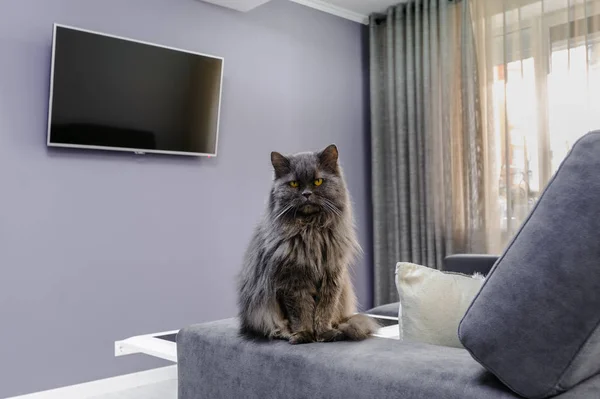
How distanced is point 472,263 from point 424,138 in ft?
5.05

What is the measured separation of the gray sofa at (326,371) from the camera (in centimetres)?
87

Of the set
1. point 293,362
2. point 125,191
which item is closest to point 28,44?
point 125,191

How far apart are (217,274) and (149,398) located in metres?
0.92

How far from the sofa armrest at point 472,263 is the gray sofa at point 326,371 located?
5.98ft

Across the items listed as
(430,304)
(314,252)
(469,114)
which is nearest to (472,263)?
(469,114)

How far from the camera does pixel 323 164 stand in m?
1.33

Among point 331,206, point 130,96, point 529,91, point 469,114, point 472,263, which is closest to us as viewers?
point 331,206

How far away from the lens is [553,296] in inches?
30.1

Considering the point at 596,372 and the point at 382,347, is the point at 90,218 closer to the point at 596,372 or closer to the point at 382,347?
the point at 382,347

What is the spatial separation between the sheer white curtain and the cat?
2.69 meters

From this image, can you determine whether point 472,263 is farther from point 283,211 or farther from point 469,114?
point 283,211

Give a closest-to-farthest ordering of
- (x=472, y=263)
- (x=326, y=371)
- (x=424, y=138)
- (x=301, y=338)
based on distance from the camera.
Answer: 1. (x=326, y=371)
2. (x=301, y=338)
3. (x=472, y=263)
4. (x=424, y=138)

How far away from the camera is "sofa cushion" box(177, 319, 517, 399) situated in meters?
0.88

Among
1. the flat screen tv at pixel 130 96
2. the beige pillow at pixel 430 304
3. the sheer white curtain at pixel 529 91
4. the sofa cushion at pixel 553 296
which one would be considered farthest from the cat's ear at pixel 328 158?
the sheer white curtain at pixel 529 91
